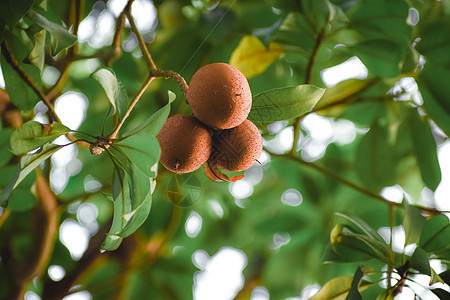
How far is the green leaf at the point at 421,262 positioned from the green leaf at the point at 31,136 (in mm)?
550

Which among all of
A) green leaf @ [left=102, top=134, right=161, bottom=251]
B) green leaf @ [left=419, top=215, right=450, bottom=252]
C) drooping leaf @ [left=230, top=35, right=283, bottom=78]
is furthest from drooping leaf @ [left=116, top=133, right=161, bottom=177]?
green leaf @ [left=419, top=215, right=450, bottom=252]

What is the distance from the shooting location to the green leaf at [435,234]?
0.73 m

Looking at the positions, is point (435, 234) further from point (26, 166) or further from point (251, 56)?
point (26, 166)

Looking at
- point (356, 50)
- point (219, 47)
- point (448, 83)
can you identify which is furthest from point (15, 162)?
point (448, 83)

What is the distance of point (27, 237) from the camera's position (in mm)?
1106

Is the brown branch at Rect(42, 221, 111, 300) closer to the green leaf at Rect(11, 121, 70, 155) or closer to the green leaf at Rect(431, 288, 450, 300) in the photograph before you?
the green leaf at Rect(11, 121, 70, 155)

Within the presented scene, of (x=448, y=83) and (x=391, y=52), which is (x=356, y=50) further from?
(x=448, y=83)

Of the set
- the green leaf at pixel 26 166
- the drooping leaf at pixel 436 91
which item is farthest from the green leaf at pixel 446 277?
the green leaf at pixel 26 166

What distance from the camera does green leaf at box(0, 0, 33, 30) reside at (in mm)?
593

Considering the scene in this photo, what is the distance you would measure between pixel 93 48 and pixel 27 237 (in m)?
0.52

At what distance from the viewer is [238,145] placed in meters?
0.54

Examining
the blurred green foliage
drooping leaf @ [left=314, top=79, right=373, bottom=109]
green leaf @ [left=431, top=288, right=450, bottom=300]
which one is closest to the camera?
the blurred green foliage

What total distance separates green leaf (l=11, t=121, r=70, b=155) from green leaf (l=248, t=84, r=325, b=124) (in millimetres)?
264

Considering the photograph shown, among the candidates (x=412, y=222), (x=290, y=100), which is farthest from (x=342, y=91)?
(x=290, y=100)
